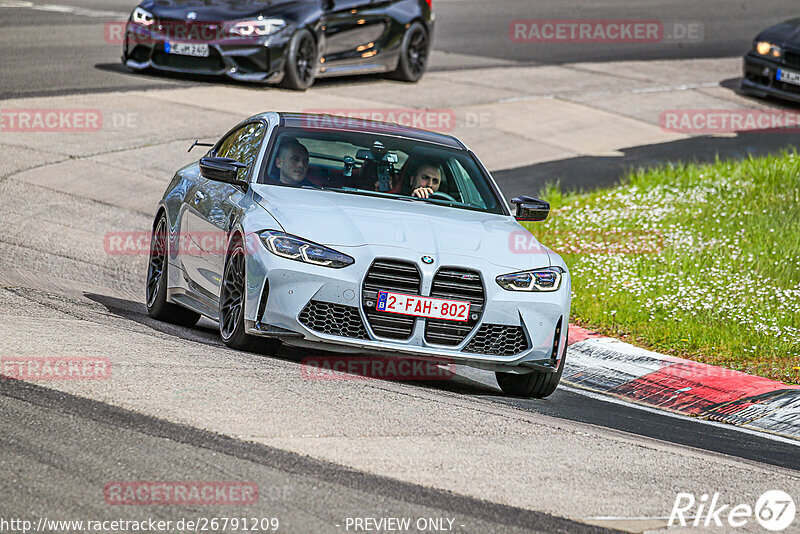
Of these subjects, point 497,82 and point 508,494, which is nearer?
point 508,494

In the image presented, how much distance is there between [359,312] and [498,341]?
0.87 m

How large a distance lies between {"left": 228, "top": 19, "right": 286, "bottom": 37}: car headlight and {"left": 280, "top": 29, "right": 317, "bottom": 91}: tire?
1.15ft

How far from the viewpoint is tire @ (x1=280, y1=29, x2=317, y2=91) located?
60.0ft

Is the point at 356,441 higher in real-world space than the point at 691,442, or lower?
higher

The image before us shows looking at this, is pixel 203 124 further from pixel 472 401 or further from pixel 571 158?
pixel 472 401

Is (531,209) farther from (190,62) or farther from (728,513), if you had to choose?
(190,62)

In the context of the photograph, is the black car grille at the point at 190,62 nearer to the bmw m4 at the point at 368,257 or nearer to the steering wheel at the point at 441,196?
the bmw m4 at the point at 368,257

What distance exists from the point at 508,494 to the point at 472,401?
1.95m

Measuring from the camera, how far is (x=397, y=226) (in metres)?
7.71

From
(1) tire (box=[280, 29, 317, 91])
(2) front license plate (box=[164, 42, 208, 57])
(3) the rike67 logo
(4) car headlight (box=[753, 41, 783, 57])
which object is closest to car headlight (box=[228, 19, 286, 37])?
(1) tire (box=[280, 29, 317, 91])

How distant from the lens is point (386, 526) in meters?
4.89

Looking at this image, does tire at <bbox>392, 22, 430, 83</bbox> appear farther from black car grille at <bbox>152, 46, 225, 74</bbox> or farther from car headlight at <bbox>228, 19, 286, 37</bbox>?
black car grille at <bbox>152, 46, 225, 74</bbox>

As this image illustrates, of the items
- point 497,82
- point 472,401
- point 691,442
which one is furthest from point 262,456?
point 497,82

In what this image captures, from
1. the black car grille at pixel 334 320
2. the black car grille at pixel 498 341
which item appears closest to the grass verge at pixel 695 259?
the black car grille at pixel 498 341
